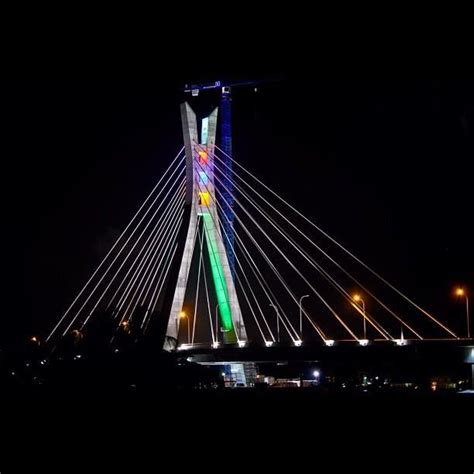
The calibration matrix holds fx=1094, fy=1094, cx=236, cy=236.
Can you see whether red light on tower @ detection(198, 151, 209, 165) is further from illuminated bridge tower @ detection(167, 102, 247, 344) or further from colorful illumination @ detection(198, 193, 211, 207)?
colorful illumination @ detection(198, 193, 211, 207)

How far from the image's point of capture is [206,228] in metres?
51.8

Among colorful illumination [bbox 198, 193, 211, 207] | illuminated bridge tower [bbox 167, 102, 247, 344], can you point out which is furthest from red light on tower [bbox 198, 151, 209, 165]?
colorful illumination [bbox 198, 193, 211, 207]

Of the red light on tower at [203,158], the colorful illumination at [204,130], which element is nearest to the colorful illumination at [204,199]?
the red light on tower at [203,158]

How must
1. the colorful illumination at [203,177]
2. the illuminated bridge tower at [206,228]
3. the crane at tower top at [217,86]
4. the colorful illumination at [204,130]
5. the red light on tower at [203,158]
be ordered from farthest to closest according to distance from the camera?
1. the crane at tower top at [217,86]
2. the colorful illumination at [204,130]
3. the red light on tower at [203,158]
4. the colorful illumination at [203,177]
5. the illuminated bridge tower at [206,228]

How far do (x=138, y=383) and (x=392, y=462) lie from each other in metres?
29.1

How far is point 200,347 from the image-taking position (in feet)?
172

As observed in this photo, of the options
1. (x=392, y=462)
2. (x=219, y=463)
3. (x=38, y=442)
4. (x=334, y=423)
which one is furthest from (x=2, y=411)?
(x=392, y=462)

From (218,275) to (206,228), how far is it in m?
2.38

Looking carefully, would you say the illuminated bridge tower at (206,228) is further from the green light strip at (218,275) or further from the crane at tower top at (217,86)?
the crane at tower top at (217,86)

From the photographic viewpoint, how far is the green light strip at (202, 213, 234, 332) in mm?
50875

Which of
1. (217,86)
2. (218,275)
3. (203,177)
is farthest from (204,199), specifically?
(217,86)

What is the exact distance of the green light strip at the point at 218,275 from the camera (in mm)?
50875

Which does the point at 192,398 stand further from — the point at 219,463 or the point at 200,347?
the point at 219,463

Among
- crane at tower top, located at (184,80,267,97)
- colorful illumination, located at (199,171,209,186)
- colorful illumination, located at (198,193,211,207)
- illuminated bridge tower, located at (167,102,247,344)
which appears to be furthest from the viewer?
crane at tower top, located at (184,80,267,97)
